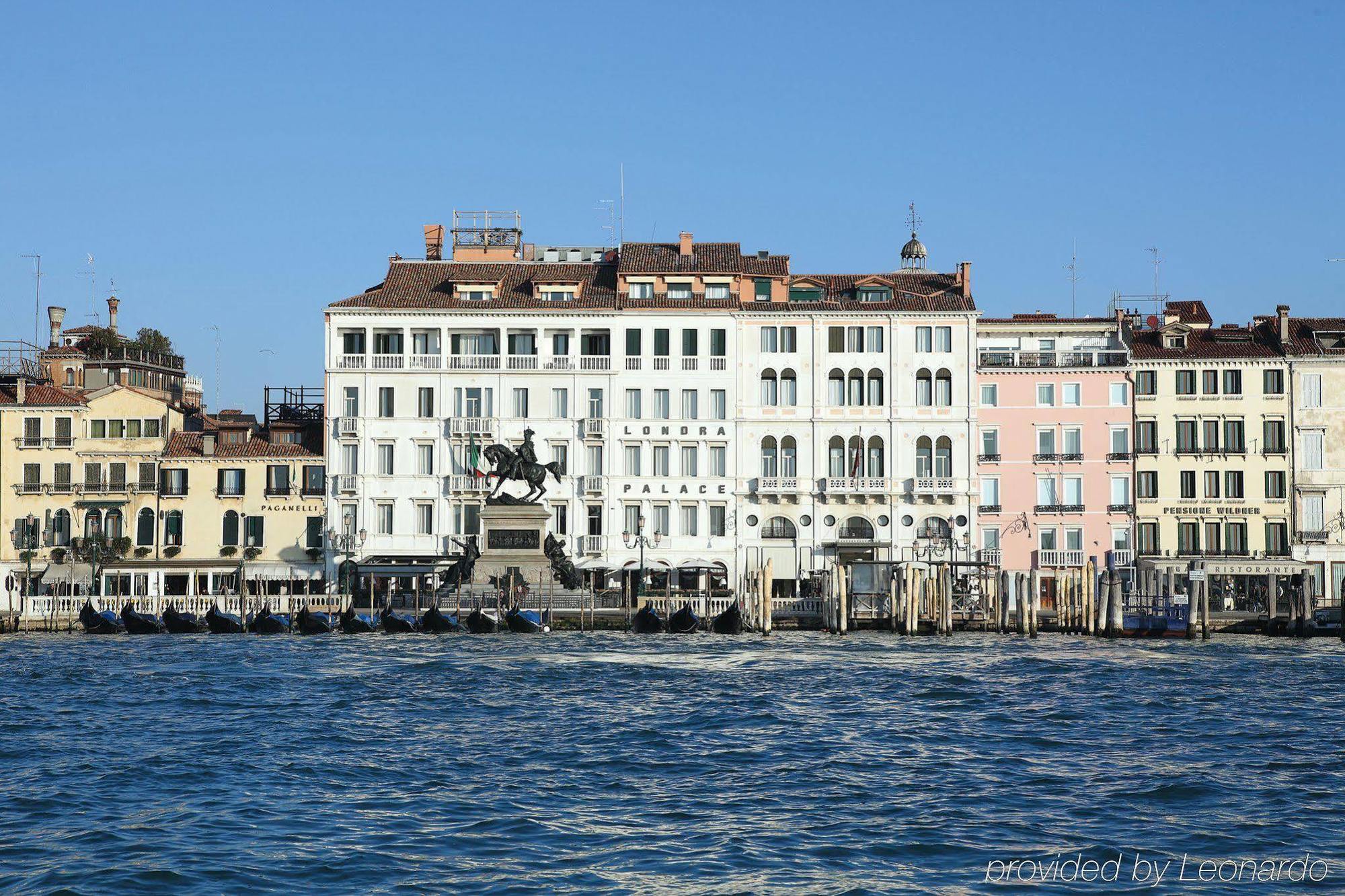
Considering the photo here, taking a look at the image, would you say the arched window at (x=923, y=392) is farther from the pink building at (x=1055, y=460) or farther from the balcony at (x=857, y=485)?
the balcony at (x=857, y=485)

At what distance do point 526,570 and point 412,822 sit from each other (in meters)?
35.5

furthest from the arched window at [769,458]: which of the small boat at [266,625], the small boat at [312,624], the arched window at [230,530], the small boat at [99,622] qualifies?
the small boat at [99,622]

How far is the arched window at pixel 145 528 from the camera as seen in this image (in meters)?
64.2

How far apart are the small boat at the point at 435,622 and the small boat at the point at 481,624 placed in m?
0.71

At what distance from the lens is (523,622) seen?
5134 cm

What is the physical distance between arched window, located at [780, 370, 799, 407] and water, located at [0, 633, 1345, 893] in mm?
Answer: 22690

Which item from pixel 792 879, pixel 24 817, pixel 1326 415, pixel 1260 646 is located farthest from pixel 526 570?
pixel 792 879

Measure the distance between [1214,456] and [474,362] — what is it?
27259mm

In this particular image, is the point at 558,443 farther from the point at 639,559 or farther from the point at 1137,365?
the point at 1137,365

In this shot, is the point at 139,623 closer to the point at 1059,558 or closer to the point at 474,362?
the point at 474,362

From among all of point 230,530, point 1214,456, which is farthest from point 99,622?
point 1214,456

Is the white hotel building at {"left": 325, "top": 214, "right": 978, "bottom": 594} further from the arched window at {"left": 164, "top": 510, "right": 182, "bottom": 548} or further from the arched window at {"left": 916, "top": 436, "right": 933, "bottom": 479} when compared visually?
the arched window at {"left": 164, "top": 510, "right": 182, "bottom": 548}

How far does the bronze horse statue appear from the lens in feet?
188
